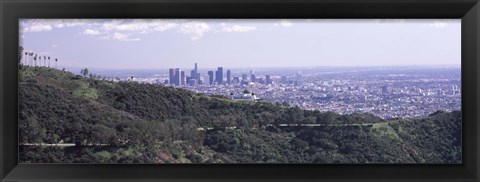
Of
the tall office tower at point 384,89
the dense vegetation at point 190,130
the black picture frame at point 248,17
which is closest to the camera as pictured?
the black picture frame at point 248,17

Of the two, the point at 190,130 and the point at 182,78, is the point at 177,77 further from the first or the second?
the point at 190,130

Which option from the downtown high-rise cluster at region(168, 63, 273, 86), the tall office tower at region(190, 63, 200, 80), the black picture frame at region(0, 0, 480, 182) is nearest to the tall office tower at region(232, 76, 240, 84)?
the downtown high-rise cluster at region(168, 63, 273, 86)

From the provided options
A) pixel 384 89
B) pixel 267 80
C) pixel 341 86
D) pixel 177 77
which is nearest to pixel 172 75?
pixel 177 77

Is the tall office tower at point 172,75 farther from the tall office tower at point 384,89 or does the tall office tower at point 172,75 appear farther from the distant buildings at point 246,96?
the tall office tower at point 384,89

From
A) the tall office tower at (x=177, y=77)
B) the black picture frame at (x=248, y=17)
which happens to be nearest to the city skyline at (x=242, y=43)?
the tall office tower at (x=177, y=77)


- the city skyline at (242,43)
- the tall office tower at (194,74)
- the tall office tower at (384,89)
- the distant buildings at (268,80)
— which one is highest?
the city skyline at (242,43)

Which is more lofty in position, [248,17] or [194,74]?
Result: [248,17]

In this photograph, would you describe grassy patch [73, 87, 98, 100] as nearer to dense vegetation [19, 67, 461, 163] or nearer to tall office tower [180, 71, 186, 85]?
dense vegetation [19, 67, 461, 163]
